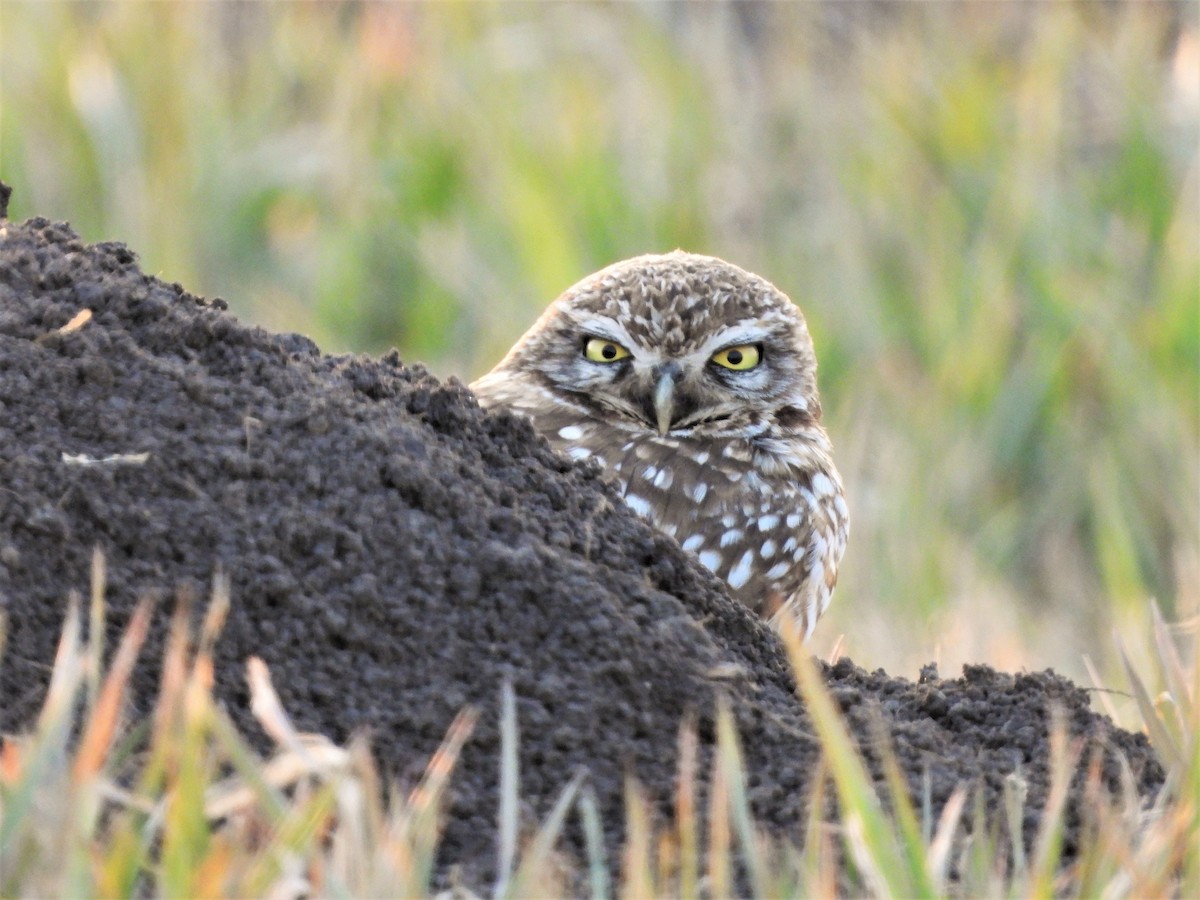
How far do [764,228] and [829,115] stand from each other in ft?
2.84

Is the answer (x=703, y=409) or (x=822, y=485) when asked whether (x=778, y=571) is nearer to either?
(x=822, y=485)

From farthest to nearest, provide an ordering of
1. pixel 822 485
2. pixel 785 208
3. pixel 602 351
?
pixel 785 208 < pixel 602 351 < pixel 822 485

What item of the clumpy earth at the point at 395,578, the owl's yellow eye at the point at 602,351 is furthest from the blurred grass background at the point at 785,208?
the clumpy earth at the point at 395,578

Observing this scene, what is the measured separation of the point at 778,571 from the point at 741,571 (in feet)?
0.31

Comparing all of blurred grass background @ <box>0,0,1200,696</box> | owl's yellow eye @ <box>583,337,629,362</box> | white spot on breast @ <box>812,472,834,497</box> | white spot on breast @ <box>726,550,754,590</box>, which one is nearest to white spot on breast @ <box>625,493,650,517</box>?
white spot on breast @ <box>726,550,754,590</box>

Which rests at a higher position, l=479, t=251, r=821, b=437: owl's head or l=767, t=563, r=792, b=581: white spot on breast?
l=479, t=251, r=821, b=437: owl's head

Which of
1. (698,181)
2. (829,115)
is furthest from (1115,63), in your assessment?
(698,181)

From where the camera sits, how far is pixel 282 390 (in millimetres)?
2664

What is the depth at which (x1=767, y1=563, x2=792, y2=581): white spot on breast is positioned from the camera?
3.42 meters

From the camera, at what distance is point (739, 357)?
4.00 meters

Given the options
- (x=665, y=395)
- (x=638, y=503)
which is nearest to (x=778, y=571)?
(x=638, y=503)

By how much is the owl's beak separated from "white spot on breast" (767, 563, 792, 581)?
0.45 meters

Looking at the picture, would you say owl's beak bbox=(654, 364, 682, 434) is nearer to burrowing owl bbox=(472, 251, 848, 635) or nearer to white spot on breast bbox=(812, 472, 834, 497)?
burrowing owl bbox=(472, 251, 848, 635)

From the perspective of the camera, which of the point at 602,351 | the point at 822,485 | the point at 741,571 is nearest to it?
the point at 741,571
